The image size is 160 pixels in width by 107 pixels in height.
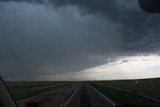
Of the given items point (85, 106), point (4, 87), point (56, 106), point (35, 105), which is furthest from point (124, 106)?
point (56, 106)

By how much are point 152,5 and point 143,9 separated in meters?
0.20

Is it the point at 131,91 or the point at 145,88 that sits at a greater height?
the point at 145,88

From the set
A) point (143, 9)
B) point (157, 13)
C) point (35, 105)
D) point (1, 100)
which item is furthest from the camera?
point (35, 105)

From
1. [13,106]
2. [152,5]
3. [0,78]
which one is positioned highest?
[152,5]

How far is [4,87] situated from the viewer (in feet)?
11.0

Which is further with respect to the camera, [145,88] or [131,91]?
[145,88]

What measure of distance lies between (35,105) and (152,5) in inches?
65.7

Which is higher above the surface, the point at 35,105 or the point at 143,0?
the point at 143,0

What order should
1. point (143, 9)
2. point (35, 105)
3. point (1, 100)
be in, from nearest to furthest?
point (1, 100) → point (143, 9) → point (35, 105)

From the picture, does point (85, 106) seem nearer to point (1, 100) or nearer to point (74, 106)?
point (74, 106)

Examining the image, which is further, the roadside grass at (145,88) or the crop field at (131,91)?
the roadside grass at (145,88)

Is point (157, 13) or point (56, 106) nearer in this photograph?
point (157, 13)

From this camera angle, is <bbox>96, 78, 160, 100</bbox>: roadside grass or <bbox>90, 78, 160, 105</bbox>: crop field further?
<bbox>96, 78, 160, 100</bbox>: roadside grass

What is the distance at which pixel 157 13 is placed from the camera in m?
3.73
